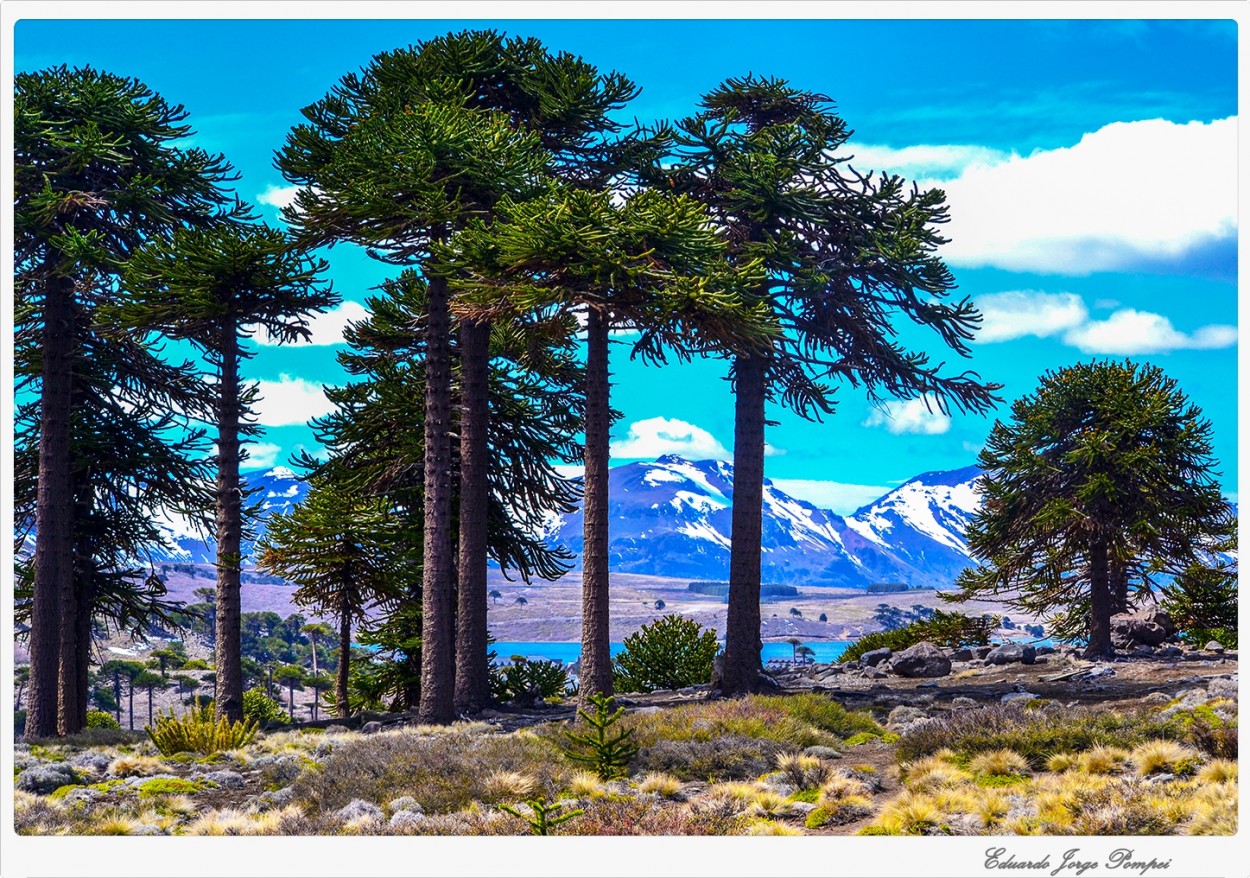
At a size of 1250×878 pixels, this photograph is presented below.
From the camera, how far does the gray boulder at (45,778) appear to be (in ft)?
42.5

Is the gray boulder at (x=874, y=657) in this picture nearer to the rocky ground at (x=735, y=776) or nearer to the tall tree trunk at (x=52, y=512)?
the rocky ground at (x=735, y=776)

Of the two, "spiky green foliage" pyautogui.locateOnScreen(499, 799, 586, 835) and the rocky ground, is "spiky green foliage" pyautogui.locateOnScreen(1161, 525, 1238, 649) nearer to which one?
the rocky ground

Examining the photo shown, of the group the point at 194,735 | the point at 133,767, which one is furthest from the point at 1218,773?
the point at 194,735

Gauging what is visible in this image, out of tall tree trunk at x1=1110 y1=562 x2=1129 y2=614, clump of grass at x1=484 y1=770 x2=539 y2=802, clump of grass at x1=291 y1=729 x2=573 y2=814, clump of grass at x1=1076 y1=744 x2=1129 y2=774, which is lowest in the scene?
clump of grass at x1=291 y1=729 x2=573 y2=814

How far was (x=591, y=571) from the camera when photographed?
56.8ft

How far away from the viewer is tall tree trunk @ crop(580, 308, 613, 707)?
17141 mm

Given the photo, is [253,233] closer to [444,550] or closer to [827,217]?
[444,550]

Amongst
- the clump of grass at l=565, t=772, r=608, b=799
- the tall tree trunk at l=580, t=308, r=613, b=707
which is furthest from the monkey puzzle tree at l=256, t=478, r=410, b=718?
the clump of grass at l=565, t=772, r=608, b=799

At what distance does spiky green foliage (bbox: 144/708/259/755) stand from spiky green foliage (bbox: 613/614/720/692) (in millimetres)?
9700

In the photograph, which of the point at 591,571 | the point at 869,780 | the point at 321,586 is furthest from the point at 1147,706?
the point at 321,586

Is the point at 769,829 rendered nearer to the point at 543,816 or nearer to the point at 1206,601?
the point at 543,816

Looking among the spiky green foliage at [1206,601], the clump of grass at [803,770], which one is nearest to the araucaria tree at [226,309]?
the clump of grass at [803,770]

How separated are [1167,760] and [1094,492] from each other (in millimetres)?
12735

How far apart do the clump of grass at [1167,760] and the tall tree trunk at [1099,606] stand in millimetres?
13306
